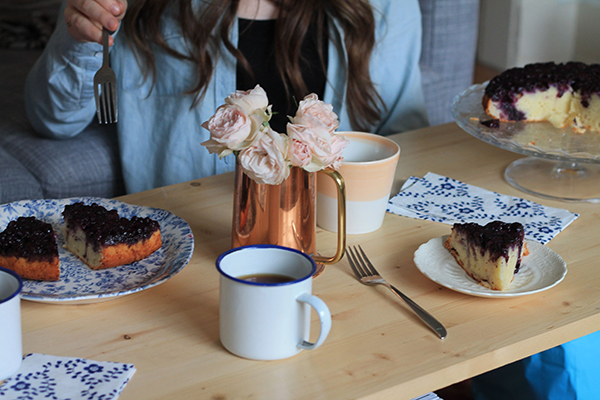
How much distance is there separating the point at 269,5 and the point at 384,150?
0.78m

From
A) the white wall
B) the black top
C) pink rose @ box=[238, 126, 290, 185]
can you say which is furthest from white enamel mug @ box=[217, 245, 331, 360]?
the white wall

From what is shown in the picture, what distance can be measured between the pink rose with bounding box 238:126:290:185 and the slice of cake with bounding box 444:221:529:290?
295 millimetres

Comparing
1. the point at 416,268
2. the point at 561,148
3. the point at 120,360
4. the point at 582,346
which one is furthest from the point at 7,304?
the point at 561,148

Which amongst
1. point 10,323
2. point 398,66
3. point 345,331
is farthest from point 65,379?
point 398,66

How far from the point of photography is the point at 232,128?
0.77 meters

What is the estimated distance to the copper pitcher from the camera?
2.81ft

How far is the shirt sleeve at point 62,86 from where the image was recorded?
4.71 ft

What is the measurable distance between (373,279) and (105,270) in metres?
0.39

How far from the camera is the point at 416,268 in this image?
0.93m

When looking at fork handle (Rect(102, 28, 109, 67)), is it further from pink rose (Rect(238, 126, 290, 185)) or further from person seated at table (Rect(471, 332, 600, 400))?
person seated at table (Rect(471, 332, 600, 400))

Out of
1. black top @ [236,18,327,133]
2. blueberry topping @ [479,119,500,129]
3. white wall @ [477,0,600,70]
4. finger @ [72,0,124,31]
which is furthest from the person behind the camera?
white wall @ [477,0,600,70]

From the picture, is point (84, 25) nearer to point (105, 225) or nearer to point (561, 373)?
point (105, 225)

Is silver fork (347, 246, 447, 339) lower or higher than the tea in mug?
lower

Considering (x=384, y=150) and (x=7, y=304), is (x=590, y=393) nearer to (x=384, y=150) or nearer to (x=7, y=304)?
(x=384, y=150)
